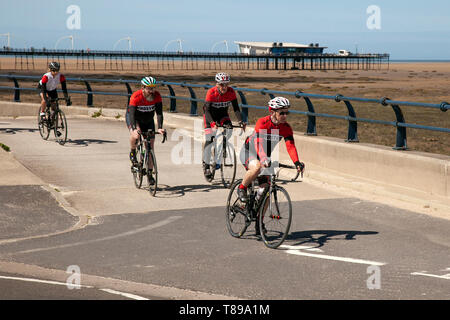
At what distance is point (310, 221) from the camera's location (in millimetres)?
10500

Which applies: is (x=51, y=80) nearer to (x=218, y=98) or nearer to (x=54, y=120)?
(x=54, y=120)

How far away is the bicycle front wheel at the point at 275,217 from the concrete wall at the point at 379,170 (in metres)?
3.01

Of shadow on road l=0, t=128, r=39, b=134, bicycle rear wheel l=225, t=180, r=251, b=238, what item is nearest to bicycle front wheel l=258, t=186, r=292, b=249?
bicycle rear wheel l=225, t=180, r=251, b=238

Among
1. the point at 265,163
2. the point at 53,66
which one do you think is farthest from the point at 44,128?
the point at 265,163

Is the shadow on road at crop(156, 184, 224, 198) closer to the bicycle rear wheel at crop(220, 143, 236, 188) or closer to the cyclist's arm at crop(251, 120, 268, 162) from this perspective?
the bicycle rear wheel at crop(220, 143, 236, 188)

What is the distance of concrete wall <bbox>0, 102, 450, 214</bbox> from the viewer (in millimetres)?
11422

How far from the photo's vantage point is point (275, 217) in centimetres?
888

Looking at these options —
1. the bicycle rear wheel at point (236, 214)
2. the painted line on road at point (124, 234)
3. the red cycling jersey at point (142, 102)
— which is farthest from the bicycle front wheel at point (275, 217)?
the red cycling jersey at point (142, 102)

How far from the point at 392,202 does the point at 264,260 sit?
157 inches

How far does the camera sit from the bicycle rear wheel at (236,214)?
9469 millimetres

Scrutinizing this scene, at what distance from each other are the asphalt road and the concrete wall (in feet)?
1.66

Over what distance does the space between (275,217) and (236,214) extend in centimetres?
131

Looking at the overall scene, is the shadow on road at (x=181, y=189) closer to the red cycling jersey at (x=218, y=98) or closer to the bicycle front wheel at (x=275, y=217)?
the red cycling jersey at (x=218, y=98)
